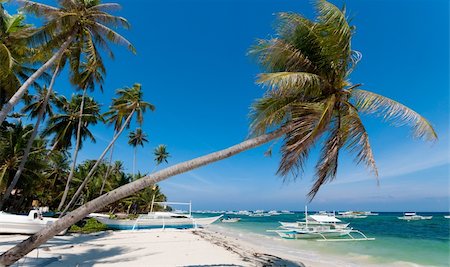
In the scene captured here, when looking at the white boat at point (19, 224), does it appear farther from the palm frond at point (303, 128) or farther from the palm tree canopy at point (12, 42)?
the palm frond at point (303, 128)

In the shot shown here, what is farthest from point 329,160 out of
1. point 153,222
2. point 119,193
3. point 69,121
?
point 69,121

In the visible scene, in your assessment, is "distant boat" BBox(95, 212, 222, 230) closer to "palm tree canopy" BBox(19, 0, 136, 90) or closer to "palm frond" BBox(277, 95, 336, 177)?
"palm tree canopy" BBox(19, 0, 136, 90)

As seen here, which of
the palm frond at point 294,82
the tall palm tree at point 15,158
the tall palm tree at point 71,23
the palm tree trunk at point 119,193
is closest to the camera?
the palm tree trunk at point 119,193

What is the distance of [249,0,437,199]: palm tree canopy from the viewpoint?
6.07 metres

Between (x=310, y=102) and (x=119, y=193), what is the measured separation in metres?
4.24

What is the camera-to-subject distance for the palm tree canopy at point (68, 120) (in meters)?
26.4

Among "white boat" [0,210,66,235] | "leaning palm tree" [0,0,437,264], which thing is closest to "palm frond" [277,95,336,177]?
"leaning palm tree" [0,0,437,264]

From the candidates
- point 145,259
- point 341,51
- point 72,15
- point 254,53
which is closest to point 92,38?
point 72,15

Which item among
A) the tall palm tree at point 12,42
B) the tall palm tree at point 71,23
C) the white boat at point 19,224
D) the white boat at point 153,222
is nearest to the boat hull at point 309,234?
the white boat at point 153,222

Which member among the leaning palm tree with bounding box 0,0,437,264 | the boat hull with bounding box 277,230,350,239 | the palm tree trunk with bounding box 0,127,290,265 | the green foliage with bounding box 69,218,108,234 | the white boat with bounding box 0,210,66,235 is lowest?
the boat hull with bounding box 277,230,350,239

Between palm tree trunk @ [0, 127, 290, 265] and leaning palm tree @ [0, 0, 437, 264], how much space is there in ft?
0.06

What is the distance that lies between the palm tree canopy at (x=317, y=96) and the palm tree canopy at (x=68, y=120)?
2300cm

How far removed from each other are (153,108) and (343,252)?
1954 centimetres

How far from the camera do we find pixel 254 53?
693 cm
